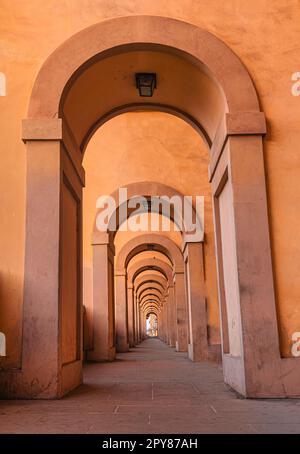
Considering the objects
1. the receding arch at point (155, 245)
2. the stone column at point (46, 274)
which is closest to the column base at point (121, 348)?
the receding arch at point (155, 245)

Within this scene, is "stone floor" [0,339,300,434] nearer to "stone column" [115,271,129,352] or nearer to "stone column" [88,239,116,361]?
"stone column" [88,239,116,361]

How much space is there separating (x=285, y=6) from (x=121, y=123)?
759cm

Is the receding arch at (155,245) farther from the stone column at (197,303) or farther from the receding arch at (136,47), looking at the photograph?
the receding arch at (136,47)

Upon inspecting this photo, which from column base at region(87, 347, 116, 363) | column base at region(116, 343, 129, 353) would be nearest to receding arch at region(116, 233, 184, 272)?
column base at region(116, 343, 129, 353)

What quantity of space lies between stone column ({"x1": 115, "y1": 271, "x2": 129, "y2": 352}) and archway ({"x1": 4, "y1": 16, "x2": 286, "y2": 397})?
1177 centimetres

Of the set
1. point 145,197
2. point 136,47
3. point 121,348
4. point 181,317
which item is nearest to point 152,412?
point 136,47

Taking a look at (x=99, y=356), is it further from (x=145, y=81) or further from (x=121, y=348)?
(x=145, y=81)

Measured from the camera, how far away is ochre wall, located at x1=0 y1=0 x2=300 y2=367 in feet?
19.1

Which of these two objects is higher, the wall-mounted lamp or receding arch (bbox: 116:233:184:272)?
the wall-mounted lamp

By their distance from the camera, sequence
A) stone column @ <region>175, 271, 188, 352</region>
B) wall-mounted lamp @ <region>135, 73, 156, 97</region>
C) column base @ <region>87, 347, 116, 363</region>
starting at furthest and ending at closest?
stone column @ <region>175, 271, 188, 352</region> < column base @ <region>87, 347, 116, 363</region> < wall-mounted lamp @ <region>135, 73, 156, 97</region>

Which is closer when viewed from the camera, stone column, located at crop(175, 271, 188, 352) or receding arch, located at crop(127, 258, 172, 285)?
stone column, located at crop(175, 271, 188, 352)

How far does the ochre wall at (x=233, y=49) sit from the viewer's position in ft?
19.1

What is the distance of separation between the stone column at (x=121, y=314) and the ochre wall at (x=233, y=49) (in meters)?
13.3

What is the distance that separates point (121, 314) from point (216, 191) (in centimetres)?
1289
